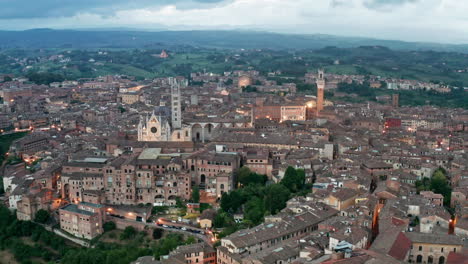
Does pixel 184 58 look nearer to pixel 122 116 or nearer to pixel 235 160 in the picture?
pixel 122 116

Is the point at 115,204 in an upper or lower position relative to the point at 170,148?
lower

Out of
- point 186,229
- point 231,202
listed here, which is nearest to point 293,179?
point 231,202

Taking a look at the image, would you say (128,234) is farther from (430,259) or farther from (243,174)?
(430,259)

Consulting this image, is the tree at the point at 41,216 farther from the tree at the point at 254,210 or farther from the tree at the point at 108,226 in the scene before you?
the tree at the point at 254,210

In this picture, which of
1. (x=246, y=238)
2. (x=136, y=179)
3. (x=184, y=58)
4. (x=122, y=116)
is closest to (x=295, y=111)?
(x=122, y=116)

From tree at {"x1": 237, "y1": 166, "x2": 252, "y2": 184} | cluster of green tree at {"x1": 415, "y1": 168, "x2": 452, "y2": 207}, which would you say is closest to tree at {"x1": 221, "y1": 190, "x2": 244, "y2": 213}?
tree at {"x1": 237, "y1": 166, "x2": 252, "y2": 184}

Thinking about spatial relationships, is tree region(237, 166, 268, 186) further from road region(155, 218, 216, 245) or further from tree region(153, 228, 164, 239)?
tree region(153, 228, 164, 239)
